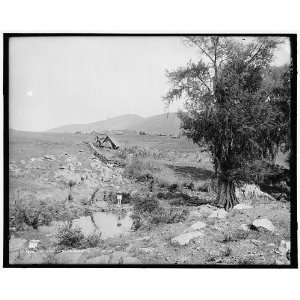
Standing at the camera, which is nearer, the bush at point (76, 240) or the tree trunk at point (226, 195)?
the bush at point (76, 240)

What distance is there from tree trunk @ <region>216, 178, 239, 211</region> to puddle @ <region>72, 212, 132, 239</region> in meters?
0.94

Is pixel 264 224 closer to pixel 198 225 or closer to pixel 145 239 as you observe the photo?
pixel 198 225

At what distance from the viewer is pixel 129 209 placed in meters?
4.70

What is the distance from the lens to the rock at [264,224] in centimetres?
468

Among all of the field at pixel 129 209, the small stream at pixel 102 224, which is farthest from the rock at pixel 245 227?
the small stream at pixel 102 224

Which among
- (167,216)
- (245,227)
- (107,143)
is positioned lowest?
(245,227)

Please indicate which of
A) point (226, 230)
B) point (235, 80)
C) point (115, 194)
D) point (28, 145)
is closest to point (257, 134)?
point (235, 80)

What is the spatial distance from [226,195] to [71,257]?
5.47 feet

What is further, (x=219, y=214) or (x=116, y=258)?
(x=219, y=214)

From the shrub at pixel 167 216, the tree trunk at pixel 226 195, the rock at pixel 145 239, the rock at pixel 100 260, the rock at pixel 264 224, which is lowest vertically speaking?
the rock at pixel 100 260

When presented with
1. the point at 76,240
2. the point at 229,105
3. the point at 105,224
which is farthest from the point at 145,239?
the point at 229,105

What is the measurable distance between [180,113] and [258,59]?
95 centimetres

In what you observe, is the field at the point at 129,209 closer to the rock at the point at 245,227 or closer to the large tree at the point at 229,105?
the rock at the point at 245,227

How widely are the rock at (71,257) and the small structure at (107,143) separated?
1.07 metres
